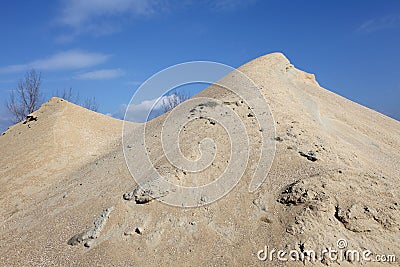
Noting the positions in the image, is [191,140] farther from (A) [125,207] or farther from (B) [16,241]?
(B) [16,241]

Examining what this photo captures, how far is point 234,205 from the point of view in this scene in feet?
18.9

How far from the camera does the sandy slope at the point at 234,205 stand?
4.96 metres

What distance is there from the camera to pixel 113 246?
5.31 m

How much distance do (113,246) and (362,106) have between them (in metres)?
13.3
